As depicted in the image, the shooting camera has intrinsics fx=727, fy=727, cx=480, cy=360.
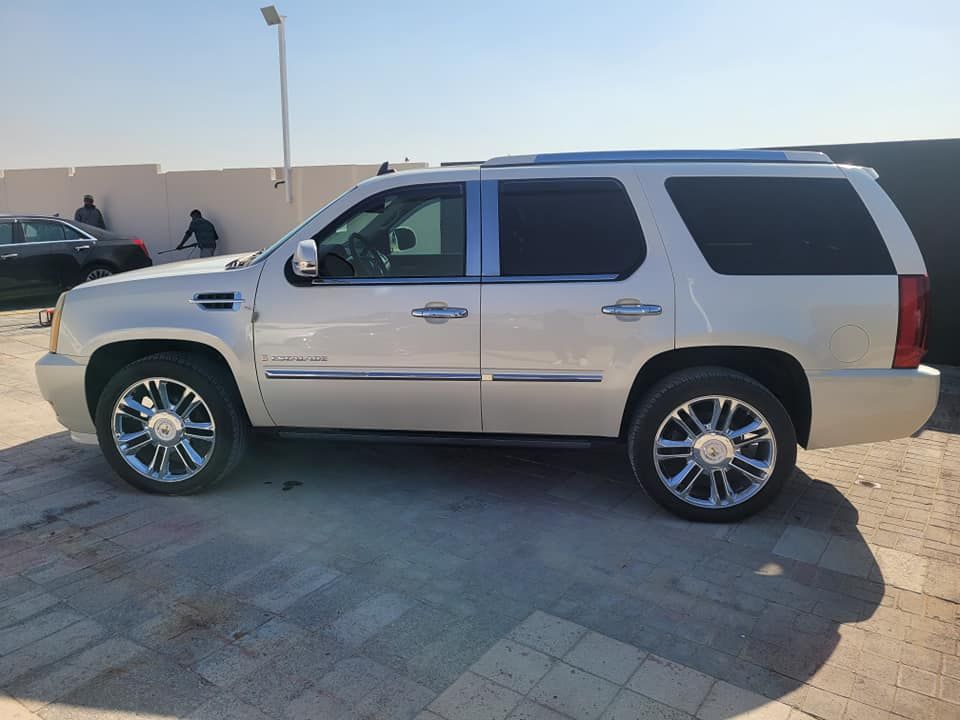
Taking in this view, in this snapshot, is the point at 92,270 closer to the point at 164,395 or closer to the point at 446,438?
the point at 164,395

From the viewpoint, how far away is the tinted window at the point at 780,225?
12.7 feet

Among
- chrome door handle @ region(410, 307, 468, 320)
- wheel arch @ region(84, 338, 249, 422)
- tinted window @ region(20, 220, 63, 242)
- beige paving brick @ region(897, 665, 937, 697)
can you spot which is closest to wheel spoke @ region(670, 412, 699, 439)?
chrome door handle @ region(410, 307, 468, 320)

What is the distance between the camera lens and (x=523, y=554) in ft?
12.1

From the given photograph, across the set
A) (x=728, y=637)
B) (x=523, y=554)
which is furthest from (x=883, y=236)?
(x=523, y=554)

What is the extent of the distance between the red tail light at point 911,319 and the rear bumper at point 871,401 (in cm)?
9

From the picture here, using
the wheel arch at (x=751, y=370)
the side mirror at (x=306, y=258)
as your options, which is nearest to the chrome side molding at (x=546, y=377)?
the wheel arch at (x=751, y=370)

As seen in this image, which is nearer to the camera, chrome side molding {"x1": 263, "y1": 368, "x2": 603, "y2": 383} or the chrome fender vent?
chrome side molding {"x1": 263, "y1": 368, "x2": 603, "y2": 383}

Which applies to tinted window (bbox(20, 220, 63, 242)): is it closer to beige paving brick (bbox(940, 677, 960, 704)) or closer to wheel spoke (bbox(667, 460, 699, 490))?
wheel spoke (bbox(667, 460, 699, 490))

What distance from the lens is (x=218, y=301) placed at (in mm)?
4211

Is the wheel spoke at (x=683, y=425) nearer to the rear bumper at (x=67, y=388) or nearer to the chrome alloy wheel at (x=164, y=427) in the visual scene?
the chrome alloy wheel at (x=164, y=427)

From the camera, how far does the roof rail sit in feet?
13.5

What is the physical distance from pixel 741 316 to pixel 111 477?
401cm

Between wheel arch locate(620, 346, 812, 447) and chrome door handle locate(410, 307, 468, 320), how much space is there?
103 cm

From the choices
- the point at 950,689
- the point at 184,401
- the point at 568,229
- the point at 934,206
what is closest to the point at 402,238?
the point at 568,229
